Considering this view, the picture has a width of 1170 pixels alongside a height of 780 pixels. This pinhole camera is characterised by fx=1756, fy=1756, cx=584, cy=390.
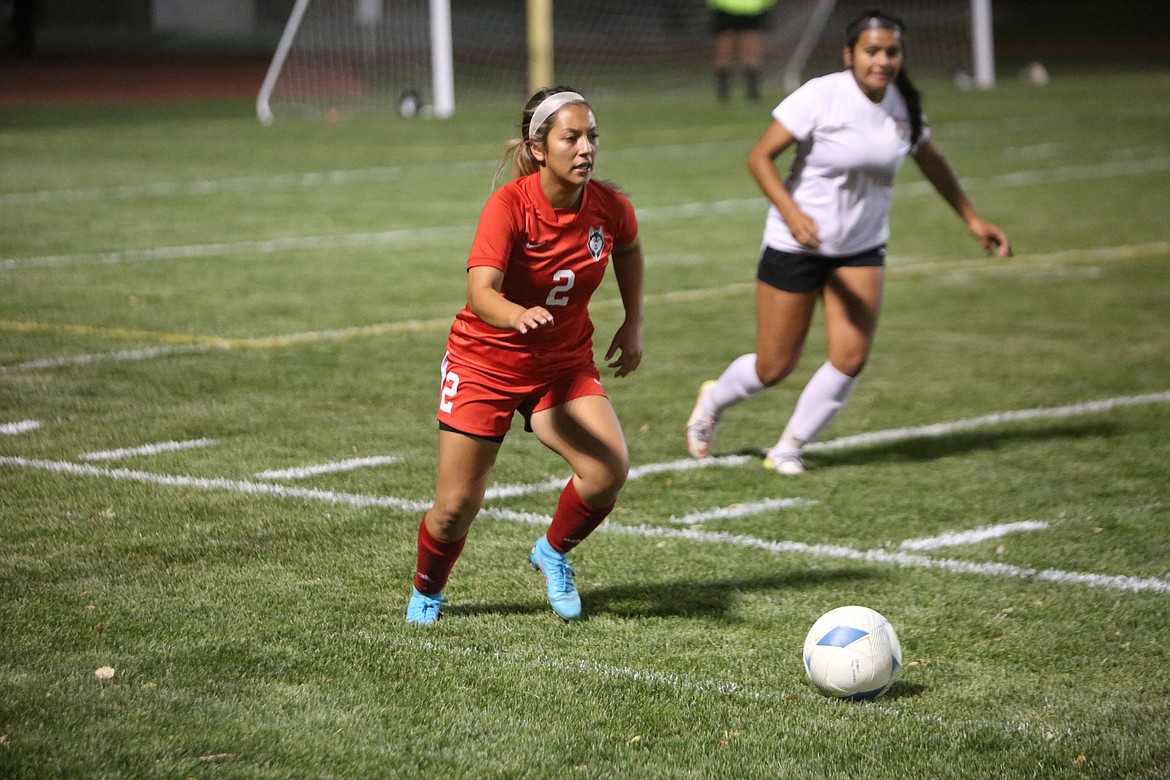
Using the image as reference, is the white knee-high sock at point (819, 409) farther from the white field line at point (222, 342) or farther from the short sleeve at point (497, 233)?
the white field line at point (222, 342)

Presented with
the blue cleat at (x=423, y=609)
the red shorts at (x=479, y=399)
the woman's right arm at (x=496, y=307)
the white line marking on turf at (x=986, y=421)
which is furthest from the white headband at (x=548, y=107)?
the white line marking on turf at (x=986, y=421)

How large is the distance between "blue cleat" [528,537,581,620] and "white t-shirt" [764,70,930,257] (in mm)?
2466

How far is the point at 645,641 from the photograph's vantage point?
546 centimetres

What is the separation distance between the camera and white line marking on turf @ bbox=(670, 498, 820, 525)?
23.0ft

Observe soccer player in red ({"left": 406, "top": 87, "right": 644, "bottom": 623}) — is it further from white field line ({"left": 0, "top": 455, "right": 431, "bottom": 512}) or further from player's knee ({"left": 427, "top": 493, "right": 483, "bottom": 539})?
white field line ({"left": 0, "top": 455, "right": 431, "bottom": 512})

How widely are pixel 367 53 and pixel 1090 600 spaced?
2573 centimetres

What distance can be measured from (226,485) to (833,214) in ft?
9.47

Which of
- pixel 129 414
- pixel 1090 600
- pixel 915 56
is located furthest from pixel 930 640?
pixel 915 56

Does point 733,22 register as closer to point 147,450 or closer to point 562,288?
point 147,450

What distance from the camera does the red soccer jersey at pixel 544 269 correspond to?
17.7 ft

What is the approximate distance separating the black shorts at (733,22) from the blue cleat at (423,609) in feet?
93.4

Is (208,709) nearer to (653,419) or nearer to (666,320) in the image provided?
(653,419)

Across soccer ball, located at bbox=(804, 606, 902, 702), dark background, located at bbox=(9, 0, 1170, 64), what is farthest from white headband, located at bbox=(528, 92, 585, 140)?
dark background, located at bbox=(9, 0, 1170, 64)

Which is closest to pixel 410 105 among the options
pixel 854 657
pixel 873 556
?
pixel 873 556
